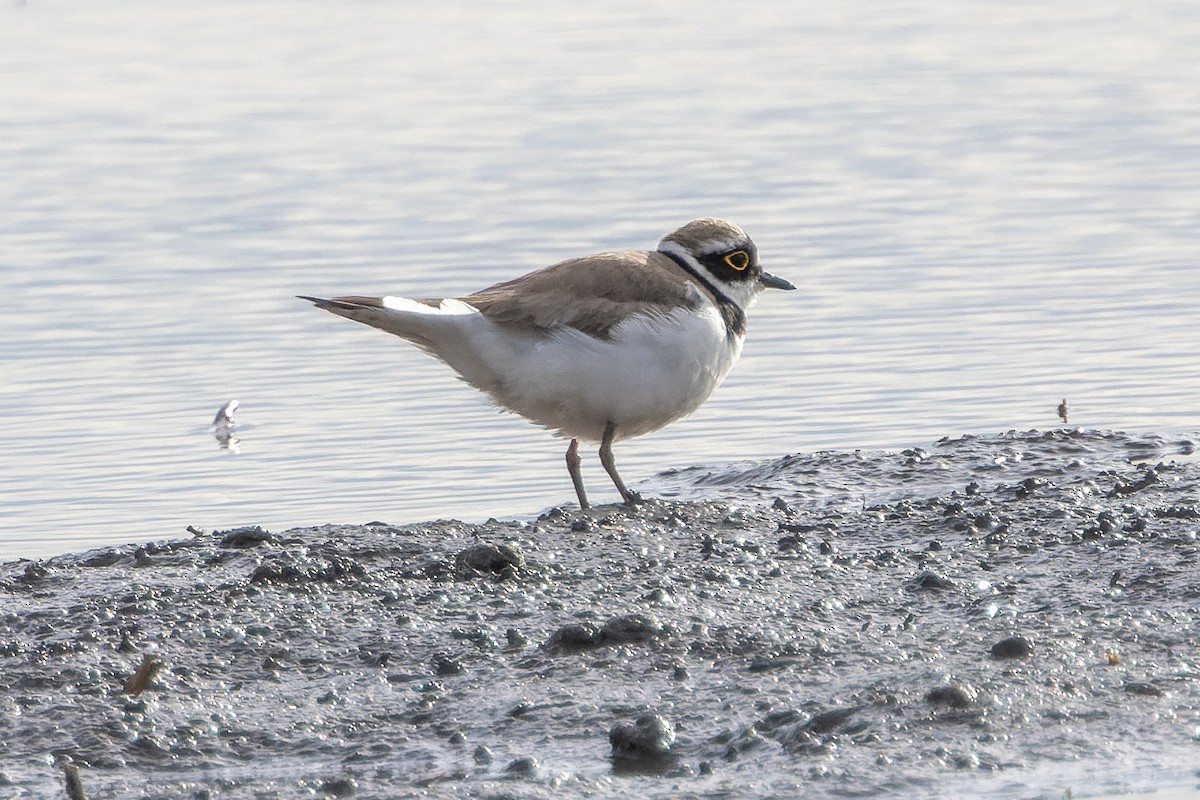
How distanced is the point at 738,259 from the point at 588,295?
3.16 feet

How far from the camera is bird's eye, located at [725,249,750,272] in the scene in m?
8.02

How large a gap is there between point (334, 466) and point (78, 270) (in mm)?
3942

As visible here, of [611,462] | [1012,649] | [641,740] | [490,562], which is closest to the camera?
[641,740]

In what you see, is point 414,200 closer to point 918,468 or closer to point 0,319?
point 0,319

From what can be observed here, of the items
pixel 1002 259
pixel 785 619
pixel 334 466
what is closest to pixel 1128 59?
pixel 1002 259

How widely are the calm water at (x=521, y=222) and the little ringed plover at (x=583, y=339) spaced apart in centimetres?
96

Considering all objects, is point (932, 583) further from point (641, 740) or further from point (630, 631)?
point (641, 740)

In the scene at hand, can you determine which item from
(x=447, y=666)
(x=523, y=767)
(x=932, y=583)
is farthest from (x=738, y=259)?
(x=523, y=767)

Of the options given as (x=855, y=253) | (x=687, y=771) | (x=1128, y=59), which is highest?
(x=1128, y=59)

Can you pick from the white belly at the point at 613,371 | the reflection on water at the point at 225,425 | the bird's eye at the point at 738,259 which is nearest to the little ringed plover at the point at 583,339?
the white belly at the point at 613,371

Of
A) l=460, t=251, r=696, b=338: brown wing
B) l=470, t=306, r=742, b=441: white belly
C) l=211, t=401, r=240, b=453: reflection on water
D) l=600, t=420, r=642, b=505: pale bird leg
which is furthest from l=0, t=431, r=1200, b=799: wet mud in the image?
l=211, t=401, r=240, b=453: reflection on water

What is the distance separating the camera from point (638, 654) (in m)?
5.58

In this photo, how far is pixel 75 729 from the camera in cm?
521

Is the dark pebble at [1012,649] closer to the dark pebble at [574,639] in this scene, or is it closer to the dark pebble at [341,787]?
the dark pebble at [574,639]
